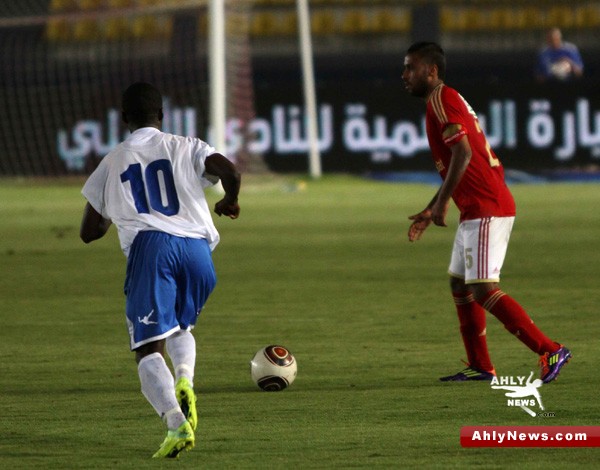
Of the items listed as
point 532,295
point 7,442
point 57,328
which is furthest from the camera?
point 532,295

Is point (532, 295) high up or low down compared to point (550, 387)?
down

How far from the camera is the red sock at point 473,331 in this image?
7449 millimetres

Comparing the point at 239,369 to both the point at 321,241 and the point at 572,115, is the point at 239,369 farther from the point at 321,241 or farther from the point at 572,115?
the point at 572,115

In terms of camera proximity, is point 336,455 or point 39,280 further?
point 39,280

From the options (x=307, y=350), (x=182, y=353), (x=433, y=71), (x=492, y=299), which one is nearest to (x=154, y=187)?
(x=182, y=353)

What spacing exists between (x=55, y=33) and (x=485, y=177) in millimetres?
23077

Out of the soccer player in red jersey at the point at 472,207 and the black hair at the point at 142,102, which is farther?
the soccer player in red jersey at the point at 472,207

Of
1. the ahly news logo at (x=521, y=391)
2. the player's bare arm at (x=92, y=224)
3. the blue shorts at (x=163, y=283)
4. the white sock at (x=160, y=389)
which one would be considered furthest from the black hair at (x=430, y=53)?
the white sock at (x=160, y=389)

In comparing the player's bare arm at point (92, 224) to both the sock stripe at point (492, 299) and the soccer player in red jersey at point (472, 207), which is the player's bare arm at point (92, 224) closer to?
the soccer player in red jersey at point (472, 207)

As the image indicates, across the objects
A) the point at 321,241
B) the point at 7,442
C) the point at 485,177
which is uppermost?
the point at 485,177

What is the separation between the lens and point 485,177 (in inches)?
289

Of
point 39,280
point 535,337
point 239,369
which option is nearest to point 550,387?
point 535,337

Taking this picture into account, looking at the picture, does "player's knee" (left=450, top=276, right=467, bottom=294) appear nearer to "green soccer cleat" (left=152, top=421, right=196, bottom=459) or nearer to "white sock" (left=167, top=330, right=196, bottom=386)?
"white sock" (left=167, top=330, right=196, bottom=386)

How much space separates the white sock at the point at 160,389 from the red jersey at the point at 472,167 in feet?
6.96
